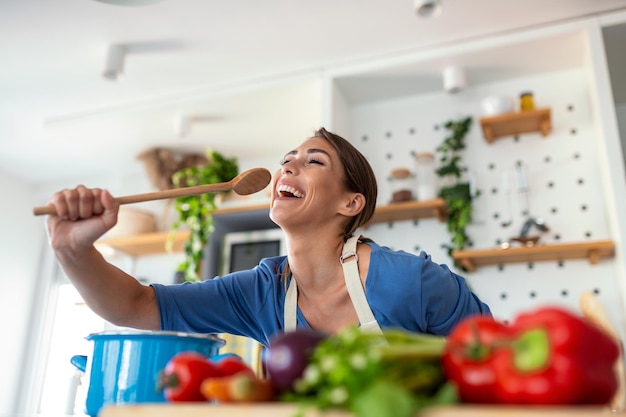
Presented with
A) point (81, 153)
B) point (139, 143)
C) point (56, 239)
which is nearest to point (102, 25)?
point (139, 143)

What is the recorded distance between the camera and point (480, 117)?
2994 millimetres

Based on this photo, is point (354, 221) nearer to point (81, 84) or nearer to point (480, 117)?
point (480, 117)

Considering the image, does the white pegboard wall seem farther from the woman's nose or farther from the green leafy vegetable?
the green leafy vegetable

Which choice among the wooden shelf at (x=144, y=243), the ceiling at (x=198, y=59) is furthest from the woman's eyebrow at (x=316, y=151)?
the wooden shelf at (x=144, y=243)

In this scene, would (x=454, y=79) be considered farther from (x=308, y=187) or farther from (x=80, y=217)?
(x=80, y=217)

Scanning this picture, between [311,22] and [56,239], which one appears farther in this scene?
[311,22]

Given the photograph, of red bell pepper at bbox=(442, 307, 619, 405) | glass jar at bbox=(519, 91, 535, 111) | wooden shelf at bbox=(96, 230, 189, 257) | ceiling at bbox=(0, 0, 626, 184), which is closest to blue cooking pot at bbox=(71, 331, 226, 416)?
red bell pepper at bbox=(442, 307, 619, 405)

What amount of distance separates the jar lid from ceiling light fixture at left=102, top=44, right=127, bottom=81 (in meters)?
1.52

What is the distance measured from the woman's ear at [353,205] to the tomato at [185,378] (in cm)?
83

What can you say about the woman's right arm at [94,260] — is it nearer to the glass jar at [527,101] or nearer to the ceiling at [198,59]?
the ceiling at [198,59]

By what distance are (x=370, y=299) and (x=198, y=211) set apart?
2.37 metres

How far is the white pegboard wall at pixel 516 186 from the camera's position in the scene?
2.70 metres

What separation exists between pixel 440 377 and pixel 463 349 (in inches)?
2.0

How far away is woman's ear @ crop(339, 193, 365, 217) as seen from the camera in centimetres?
147
